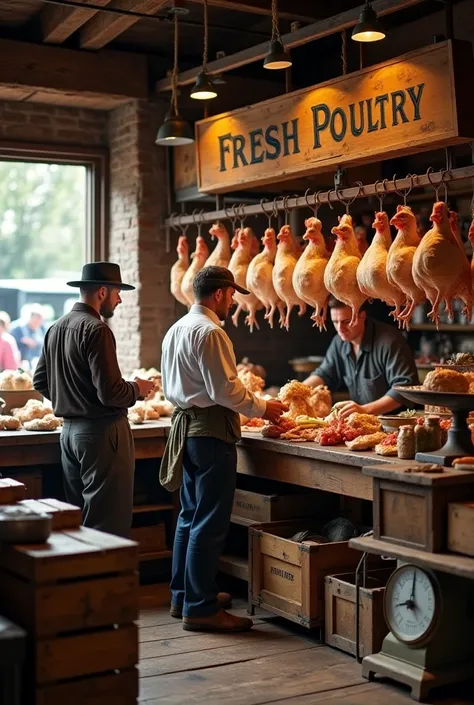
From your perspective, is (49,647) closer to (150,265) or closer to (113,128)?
(150,265)

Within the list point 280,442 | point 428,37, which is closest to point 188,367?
point 280,442

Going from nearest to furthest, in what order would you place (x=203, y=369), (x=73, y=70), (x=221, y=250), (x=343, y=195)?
(x=203, y=369) → (x=343, y=195) → (x=221, y=250) → (x=73, y=70)

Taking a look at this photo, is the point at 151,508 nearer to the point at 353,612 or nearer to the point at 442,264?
the point at 353,612

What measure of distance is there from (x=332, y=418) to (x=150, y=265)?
2.75m

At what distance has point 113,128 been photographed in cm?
863

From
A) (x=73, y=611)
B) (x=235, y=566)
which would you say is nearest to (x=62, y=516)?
(x=73, y=611)

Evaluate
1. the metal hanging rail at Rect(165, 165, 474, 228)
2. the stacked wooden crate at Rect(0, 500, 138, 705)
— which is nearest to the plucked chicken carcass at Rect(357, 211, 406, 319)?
the metal hanging rail at Rect(165, 165, 474, 228)

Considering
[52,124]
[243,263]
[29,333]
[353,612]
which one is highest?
[52,124]

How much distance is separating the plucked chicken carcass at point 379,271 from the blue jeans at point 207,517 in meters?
1.27

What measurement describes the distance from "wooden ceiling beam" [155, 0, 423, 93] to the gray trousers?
280 cm

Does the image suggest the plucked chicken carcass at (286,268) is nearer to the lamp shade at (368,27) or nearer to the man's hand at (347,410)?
the man's hand at (347,410)

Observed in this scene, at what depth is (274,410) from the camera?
6055mm

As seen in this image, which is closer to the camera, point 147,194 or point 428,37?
point 428,37

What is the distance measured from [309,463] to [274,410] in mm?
411
